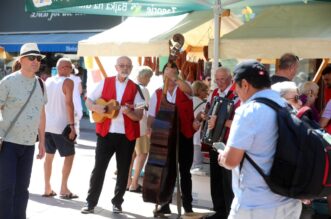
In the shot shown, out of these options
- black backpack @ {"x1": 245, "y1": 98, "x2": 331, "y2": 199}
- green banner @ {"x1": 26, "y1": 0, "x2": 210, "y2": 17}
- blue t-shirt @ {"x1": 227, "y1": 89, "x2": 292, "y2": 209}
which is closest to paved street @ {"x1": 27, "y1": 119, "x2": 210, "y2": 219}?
green banner @ {"x1": 26, "y1": 0, "x2": 210, "y2": 17}

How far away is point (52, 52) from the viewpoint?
20.7m

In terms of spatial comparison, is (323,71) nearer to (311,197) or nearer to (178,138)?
(178,138)

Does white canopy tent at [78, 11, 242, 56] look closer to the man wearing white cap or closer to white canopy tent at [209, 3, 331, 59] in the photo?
white canopy tent at [209, 3, 331, 59]

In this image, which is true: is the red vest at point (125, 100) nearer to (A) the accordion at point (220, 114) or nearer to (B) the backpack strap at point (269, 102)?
(A) the accordion at point (220, 114)

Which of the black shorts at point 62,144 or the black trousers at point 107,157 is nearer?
the black trousers at point 107,157

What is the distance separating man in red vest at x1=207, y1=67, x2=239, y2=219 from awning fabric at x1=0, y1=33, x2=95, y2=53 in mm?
13661

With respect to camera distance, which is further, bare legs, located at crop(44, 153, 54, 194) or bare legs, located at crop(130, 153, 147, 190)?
bare legs, located at crop(130, 153, 147, 190)

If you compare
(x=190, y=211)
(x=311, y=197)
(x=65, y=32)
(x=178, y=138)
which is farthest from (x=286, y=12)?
(x=65, y=32)

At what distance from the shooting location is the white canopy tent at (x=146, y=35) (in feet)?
23.5

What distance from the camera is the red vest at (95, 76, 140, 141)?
6.16 meters

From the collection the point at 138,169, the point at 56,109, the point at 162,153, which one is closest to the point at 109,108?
the point at 162,153

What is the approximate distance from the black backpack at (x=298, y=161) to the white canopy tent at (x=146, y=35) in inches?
155

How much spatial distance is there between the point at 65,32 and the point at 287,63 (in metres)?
16.8

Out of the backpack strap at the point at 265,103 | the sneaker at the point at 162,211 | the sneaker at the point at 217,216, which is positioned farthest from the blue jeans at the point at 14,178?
the backpack strap at the point at 265,103
